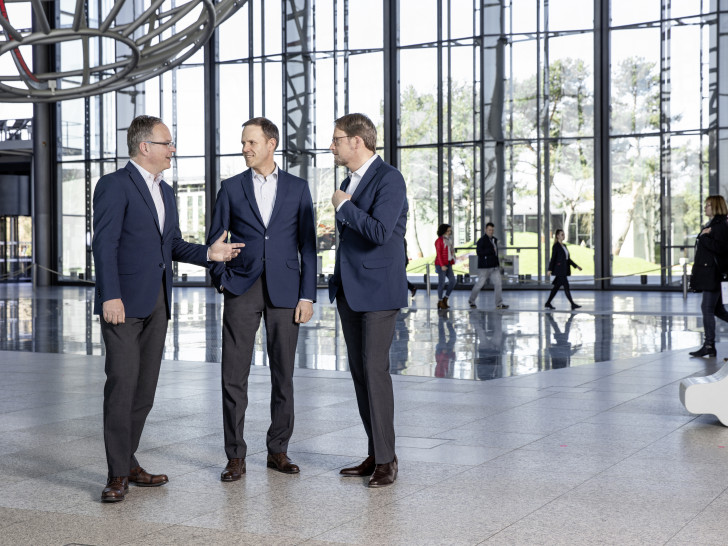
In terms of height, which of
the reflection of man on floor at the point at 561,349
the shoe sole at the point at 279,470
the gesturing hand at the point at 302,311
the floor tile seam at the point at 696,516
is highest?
the gesturing hand at the point at 302,311

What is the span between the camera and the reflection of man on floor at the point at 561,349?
34.8 feet

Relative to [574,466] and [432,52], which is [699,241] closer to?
[574,466]

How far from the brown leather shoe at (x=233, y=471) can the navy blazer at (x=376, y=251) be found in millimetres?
1055

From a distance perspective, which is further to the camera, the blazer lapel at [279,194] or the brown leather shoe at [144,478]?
the blazer lapel at [279,194]

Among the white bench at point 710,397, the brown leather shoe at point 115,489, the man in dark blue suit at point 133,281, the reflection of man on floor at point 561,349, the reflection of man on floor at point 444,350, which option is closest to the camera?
the brown leather shoe at point 115,489

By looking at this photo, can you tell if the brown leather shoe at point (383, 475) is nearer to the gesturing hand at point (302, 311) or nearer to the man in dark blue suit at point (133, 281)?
the gesturing hand at point (302, 311)

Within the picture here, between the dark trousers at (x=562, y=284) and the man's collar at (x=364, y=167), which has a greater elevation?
the man's collar at (x=364, y=167)

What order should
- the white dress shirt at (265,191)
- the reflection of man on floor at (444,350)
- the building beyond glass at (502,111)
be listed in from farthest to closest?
1. the building beyond glass at (502,111)
2. the reflection of man on floor at (444,350)
3. the white dress shirt at (265,191)

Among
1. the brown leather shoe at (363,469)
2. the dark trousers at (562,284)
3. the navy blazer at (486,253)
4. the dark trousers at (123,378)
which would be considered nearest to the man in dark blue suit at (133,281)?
the dark trousers at (123,378)

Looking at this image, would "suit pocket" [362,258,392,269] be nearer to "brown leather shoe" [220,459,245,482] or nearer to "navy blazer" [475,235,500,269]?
"brown leather shoe" [220,459,245,482]

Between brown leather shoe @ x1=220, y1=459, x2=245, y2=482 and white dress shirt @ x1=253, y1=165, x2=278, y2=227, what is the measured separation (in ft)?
4.31

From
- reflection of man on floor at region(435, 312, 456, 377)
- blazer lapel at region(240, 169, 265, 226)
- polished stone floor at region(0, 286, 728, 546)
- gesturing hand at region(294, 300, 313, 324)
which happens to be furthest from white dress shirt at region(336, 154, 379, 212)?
reflection of man on floor at region(435, 312, 456, 377)

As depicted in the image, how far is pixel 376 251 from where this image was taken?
5078mm

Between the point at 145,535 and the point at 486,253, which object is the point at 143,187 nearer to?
the point at 145,535
